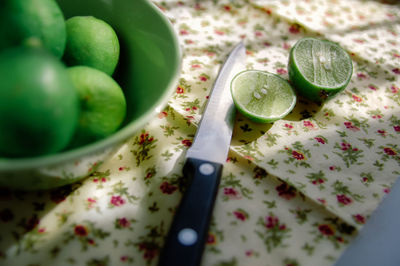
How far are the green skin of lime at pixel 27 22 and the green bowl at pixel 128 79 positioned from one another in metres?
0.19

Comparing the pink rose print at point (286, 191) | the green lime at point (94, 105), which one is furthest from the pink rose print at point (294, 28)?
the green lime at point (94, 105)

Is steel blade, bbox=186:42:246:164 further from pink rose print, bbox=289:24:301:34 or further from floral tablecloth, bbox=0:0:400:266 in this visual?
pink rose print, bbox=289:24:301:34

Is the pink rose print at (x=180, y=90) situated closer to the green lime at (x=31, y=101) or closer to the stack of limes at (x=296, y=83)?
the stack of limes at (x=296, y=83)

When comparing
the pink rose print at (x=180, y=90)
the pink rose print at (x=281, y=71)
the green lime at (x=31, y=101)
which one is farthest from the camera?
the pink rose print at (x=281, y=71)

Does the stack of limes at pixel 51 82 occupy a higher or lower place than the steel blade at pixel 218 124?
higher

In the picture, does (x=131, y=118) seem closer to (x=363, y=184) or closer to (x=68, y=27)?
(x=68, y=27)

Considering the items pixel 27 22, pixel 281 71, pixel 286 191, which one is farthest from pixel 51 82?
pixel 281 71

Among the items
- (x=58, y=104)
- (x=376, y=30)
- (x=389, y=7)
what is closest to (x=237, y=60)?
(x=58, y=104)

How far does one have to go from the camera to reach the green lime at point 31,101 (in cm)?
45

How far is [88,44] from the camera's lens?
0.66 metres

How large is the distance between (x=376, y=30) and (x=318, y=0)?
0.29 meters

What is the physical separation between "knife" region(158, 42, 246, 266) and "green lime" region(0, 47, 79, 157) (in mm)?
248

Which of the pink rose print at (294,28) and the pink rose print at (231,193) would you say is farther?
the pink rose print at (294,28)

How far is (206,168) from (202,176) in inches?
1.0
